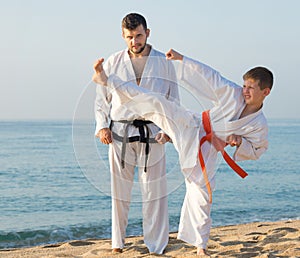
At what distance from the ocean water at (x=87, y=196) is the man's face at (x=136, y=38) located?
2.33 feet

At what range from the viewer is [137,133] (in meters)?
4.62

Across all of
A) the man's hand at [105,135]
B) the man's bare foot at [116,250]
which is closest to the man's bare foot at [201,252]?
the man's bare foot at [116,250]

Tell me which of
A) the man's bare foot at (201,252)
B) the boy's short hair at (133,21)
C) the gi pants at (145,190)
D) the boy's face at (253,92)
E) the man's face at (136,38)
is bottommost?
the man's bare foot at (201,252)

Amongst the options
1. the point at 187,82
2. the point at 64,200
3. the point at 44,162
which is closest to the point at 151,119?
the point at 187,82

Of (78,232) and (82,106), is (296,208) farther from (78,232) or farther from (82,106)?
(82,106)

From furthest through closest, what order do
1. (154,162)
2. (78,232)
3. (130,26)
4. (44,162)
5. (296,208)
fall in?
1. (44,162)
2. (296,208)
3. (78,232)
4. (154,162)
5. (130,26)

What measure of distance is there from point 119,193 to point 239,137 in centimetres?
108

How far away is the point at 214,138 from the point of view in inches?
175

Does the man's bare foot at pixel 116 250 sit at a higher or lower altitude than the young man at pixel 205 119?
lower

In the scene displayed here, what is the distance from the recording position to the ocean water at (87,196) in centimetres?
479

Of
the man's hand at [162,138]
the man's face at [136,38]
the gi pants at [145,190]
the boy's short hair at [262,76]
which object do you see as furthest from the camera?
the gi pants at [145,190]

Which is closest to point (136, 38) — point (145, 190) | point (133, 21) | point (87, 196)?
point (133, 21)

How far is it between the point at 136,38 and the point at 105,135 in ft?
2.55

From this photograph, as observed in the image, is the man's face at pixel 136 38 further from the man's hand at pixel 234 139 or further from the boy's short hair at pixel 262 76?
the man's hand at pixel 234 139
